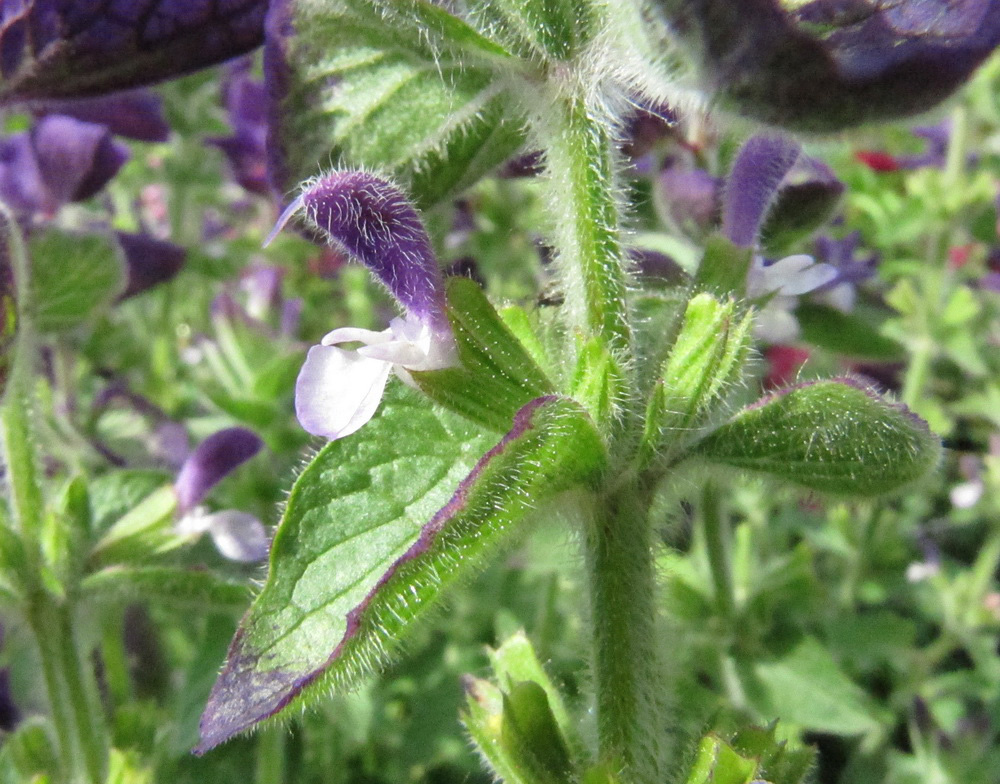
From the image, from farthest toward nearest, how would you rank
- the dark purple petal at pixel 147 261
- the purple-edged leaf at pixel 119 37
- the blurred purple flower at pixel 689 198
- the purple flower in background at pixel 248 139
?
the purple flower in background at pixel 248 139, the dark purple petal at pixel 147 261, the blurred purple flower at pixel 689 198, the purple-edged leaf at pixel 119 37

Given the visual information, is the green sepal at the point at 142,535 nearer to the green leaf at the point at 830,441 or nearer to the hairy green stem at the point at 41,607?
the hairy green stem at the point at 41,607

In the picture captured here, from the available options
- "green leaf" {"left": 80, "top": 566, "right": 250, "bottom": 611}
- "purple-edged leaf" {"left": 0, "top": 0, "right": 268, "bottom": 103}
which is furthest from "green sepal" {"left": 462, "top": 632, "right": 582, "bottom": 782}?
"purple-edged leaf" {"left": 0, "top": 0, "right": 268, "bottom": 103}

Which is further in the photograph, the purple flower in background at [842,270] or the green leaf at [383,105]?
the purple flower in background at [842,270]

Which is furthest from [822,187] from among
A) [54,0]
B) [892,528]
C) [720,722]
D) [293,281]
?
[293,281]

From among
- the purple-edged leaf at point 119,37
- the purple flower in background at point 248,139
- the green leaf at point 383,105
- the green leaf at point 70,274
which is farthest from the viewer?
the purple flower in background at point 248,139

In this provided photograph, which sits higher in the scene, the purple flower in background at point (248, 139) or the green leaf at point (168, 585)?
the purple flower in background at point (248, 139)

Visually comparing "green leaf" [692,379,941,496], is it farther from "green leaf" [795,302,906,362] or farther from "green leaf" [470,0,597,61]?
"green leaf" [795,302,906,362]

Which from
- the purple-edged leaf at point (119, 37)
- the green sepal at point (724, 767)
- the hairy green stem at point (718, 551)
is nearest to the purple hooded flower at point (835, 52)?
the green sepal at point (724, 767)
